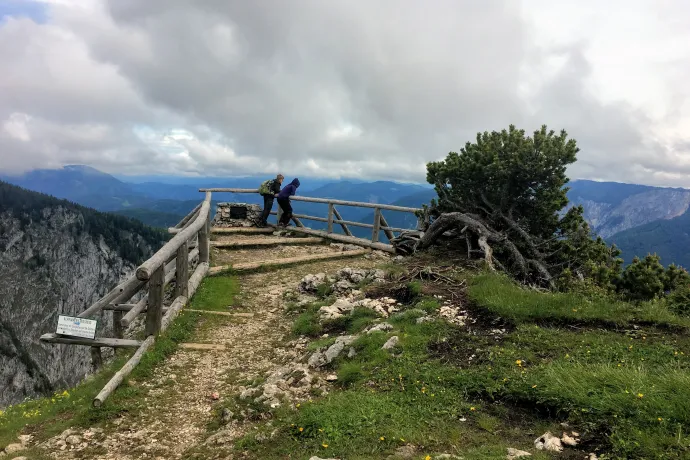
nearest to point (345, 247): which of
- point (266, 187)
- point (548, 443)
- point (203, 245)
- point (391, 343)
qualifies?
point (266, 187)

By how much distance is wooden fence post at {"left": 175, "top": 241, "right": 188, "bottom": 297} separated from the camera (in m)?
8.71

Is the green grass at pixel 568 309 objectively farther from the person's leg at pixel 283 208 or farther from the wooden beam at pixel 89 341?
the person's leg at pixel 283 208

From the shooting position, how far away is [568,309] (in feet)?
21.4

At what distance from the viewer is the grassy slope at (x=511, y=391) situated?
3631mm

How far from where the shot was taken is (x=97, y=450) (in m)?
4.55

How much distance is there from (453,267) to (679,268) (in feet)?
16.9

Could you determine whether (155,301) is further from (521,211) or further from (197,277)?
(521,211)

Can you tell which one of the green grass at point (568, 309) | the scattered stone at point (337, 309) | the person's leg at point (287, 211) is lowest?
the scattered stone at point (337, 309)

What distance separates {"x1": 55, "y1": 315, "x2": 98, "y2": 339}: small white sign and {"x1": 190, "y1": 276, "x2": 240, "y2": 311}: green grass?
2793 millimetres

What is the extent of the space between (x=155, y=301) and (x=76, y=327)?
120 cm

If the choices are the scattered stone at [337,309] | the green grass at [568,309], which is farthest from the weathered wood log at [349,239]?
the green grass at [568,309]

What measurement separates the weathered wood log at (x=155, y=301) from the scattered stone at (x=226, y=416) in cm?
282

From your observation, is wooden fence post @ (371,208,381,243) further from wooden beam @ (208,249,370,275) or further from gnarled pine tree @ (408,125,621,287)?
gnarled pine tree @ (408,125,621,287)

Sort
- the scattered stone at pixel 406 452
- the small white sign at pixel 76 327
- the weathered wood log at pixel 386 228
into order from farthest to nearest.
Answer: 1. the weathered wood log at pixel 386 228
2. the small white sign at pixel 76 327
3. the scattered stone at pixel 406 452
